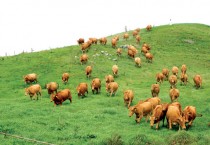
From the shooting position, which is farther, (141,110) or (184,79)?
(184,79)

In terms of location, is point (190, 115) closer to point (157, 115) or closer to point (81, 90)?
point (157, 115)

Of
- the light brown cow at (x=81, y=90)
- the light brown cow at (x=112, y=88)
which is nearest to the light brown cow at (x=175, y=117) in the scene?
the light brown cow at (x=112, y=88)

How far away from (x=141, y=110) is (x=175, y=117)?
2651mm

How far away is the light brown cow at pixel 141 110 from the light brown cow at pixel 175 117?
209 centimetres

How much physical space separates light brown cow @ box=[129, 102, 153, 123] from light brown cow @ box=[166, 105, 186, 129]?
2.09 metres

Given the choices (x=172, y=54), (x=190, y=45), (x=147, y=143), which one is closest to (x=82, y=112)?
(x=147, y=143)

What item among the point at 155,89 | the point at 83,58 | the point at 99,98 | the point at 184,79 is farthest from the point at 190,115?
the point at 83,58

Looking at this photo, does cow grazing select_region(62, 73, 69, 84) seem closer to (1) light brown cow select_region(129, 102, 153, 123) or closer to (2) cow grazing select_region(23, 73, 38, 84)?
(2) cow grazing select_region(23, 73, 38, 84)

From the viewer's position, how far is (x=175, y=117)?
776 inches

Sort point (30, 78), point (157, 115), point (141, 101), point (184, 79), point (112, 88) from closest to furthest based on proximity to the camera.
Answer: point (157, 115)
point (141, 101)
point (112, 88)
point (30, 78)
point (184, 79)

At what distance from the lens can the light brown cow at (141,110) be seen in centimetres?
2173

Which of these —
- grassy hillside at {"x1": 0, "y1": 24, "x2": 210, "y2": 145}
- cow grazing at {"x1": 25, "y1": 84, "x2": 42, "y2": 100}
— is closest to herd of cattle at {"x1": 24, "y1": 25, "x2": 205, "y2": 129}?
cow grazing at {"x1": 25, "y1": 84, "x2": 42, "y2": 100}

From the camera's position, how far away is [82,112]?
23797mm

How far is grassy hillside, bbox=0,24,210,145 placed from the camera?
1848 centimetres
